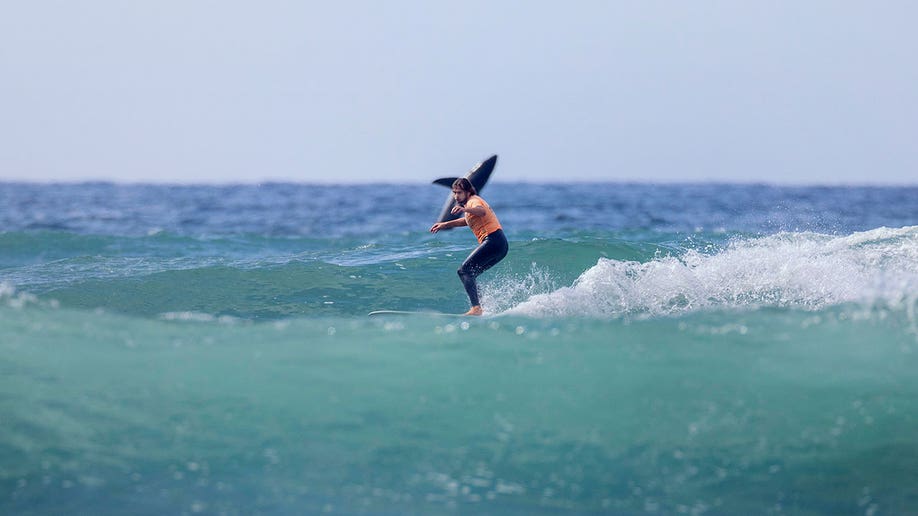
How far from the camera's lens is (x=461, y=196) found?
10.1m

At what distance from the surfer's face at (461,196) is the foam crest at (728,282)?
145 centimetres

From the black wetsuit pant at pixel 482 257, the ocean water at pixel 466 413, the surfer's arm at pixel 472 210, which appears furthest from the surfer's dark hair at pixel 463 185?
the ocean water at pixel 466 413

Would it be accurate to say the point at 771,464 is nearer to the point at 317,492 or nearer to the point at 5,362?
the point at 317,492

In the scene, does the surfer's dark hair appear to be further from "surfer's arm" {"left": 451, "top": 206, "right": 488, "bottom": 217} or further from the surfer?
"surfer's arm" {"left": 451, "top": 206, "right": 488, "bottom": 217}

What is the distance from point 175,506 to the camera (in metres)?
6.38

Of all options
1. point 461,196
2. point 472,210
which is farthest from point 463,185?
point 472,210

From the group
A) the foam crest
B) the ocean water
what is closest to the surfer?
the foam crest

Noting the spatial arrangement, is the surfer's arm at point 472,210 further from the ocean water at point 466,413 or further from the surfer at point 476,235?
the ocean water at point 466,413

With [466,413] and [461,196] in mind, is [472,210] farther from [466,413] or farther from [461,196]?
[466,413]

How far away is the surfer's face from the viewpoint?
10.1 metres

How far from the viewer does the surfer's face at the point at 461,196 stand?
10.1 metres

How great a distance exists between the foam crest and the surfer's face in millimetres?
1450


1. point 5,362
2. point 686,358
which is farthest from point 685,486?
point 5,362

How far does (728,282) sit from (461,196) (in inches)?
149
